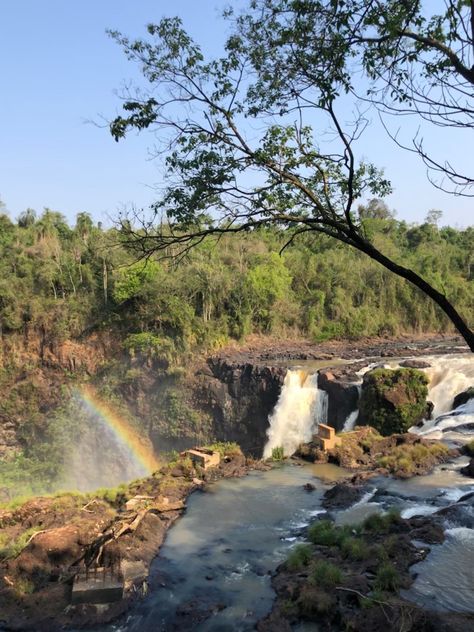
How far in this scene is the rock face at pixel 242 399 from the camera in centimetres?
2286

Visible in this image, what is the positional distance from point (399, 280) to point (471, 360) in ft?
40.9

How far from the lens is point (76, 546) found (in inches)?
340

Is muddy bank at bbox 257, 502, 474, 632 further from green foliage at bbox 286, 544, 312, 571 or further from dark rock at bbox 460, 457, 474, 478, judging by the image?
dark rock at bbox 460, 457, 474, 478

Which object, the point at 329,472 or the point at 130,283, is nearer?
the point at 329,472

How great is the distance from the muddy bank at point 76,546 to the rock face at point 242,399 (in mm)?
10473

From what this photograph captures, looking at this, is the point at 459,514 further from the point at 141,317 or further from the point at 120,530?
the point at 141,317

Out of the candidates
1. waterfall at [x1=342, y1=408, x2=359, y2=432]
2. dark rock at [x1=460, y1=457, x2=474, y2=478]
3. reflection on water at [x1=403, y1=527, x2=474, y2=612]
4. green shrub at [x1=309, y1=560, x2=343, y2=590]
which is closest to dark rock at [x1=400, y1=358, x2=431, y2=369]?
waterfall at [x1=342, y1=408, x2=359, y2=432]

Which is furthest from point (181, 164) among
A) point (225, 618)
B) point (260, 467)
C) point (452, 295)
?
point (452, 295)

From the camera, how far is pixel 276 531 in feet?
31.7

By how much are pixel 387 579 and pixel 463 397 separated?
12084mm

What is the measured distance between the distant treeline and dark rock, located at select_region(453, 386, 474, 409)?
11.6m

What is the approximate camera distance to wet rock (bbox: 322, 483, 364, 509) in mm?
10653

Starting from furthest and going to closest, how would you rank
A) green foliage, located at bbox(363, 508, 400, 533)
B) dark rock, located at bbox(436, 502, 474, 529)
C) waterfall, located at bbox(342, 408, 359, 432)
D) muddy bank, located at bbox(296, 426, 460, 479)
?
waterfall, located at bbox(342, 408, 359, 432), muddy bank, located at bbox(296, 426, 460, 479), dark rock, located at bbox(436, 502, 474, 529), green foliage, located at bbox(363, 508, 400, 533)

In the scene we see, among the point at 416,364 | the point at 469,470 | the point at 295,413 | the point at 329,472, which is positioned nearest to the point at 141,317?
the point at 295,413
